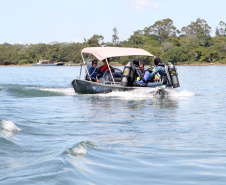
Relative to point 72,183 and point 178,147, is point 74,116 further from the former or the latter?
point 72,183

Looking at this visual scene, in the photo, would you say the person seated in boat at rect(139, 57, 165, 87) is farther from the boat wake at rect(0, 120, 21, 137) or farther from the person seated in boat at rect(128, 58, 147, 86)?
the boat wake at rect(0, 120, 21, 137)

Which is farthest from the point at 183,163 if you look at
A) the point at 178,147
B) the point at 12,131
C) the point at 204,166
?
the point at 12,131

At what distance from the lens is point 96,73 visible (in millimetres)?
17719

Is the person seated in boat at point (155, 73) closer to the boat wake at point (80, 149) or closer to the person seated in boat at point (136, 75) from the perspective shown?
the person seated in boat at point (136, 75)

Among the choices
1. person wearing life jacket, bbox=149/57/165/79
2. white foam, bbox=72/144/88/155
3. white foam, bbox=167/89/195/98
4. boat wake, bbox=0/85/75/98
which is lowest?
boat wake, bbox=0/85/75/98

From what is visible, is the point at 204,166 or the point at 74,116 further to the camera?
the point at 74,116

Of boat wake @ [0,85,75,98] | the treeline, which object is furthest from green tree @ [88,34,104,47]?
boat wake @ [0,85,75,98]

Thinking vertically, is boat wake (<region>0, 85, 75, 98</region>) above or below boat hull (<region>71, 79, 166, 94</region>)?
below

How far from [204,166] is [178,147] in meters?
1.23

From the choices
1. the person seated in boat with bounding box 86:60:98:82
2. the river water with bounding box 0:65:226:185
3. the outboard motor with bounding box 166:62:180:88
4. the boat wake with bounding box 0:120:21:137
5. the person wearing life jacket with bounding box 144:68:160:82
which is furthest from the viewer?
the person seated in boat with bounding box 86:60:98:82

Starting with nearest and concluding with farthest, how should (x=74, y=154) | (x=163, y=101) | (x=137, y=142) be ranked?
(x=74, y=154) < (x=137, y=142) < (x=163, y=101)

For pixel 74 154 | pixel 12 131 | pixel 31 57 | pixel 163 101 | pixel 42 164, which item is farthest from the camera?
pixel 31 57

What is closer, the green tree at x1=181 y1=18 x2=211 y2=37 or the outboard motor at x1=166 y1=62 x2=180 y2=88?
the outboard motor at x1=166 y1=62 x2=180 y2=88

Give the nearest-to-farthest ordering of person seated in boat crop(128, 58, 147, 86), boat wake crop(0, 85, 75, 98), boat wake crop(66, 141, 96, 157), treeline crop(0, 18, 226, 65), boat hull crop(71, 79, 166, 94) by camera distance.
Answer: boat wake crop(66, 141, 96, 157) < person seated in boat crop(128, 58, 147, 86) < boat hull crop(71, 79, 166, 94) < boat wake crop(0, 85, 75, 98) < treeline crop(0, 18, 226, 65)
